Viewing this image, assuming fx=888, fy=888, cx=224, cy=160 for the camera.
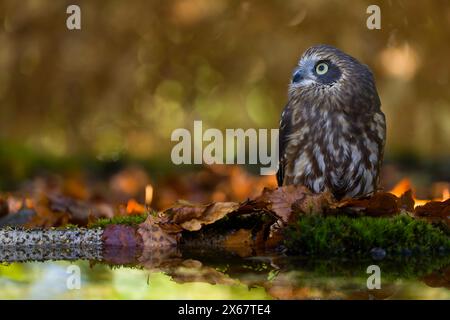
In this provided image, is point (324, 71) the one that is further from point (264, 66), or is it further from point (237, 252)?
point (264, 66)

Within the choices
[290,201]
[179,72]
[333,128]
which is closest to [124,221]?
[290,201]

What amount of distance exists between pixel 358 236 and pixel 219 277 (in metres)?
0.76

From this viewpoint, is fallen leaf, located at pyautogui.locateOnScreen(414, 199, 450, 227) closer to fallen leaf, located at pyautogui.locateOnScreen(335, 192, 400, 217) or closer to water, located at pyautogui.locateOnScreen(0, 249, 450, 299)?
fallen leaf, located at pyautogui.locateOnScreen(335, 192, 400, 217)

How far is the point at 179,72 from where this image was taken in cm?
895

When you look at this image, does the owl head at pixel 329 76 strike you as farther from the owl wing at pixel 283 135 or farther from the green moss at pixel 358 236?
the green moss at pixel 358 236

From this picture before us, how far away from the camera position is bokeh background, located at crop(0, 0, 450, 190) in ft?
28.4

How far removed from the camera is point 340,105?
4.62 m

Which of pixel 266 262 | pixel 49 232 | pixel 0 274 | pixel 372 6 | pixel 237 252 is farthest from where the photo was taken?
pixel 372 6

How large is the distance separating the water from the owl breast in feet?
3.25

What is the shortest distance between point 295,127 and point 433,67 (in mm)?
4412

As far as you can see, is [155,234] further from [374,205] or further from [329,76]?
[329,76]

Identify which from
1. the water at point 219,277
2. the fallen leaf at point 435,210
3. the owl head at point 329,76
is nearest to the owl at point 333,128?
the owl head at point 329,76

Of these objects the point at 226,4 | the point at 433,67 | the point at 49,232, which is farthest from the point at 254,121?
the point at 49,232
